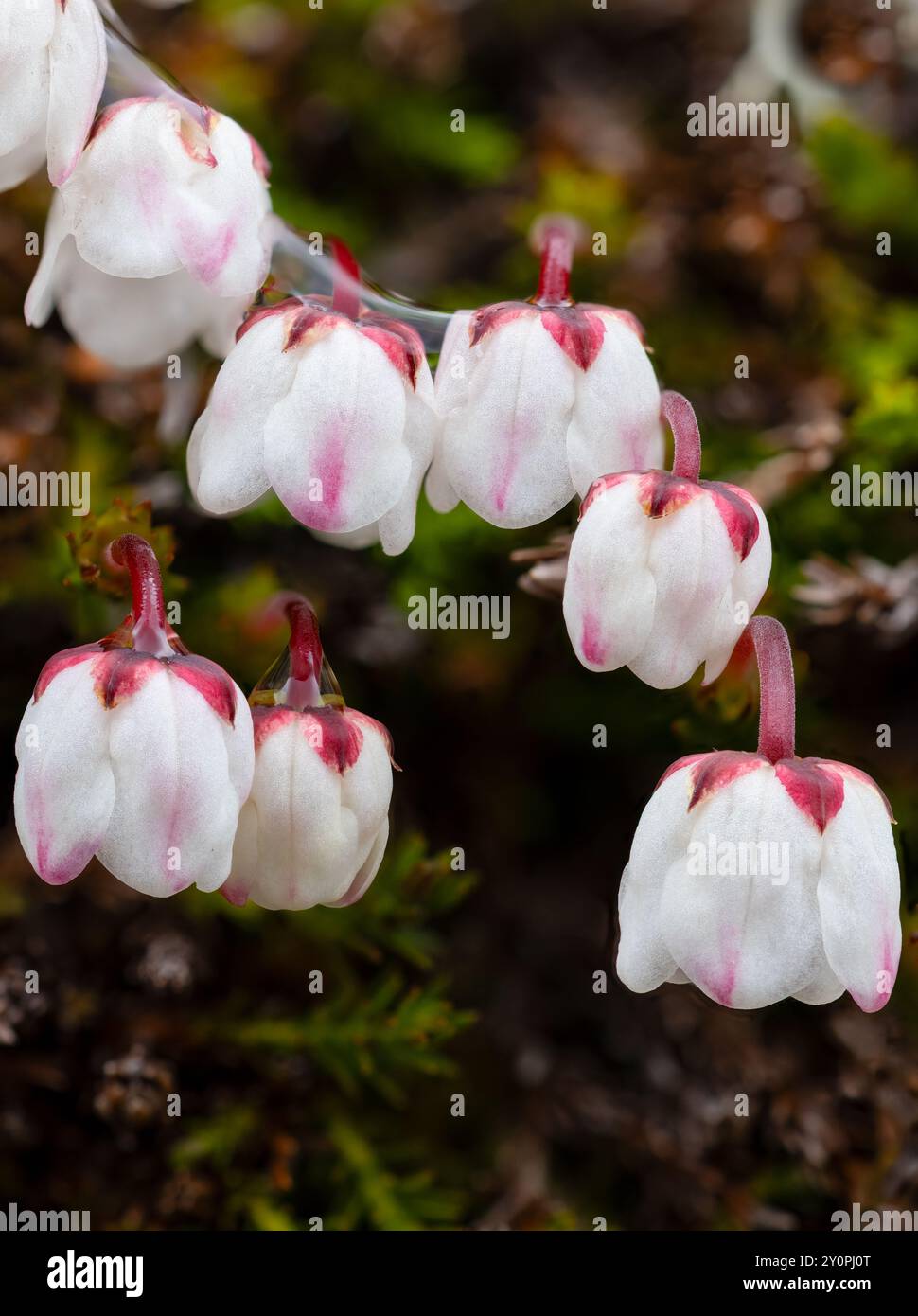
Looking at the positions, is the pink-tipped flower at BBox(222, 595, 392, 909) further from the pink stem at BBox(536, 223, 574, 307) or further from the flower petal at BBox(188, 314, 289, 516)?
the pink stem at BBox(536, 223, 574, 307)

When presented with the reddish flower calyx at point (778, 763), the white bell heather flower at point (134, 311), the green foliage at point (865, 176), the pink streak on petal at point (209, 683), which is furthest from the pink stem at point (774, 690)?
the green foliage at point (865, 176)

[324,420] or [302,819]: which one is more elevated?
[324,420]

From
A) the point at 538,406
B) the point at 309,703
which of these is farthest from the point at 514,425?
the point at 309,703

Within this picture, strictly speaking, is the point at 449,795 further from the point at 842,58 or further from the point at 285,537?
the point at 842,58

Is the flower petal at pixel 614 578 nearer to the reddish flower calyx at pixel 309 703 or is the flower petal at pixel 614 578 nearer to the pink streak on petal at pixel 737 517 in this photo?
the pink streak on petal at pixel 737 517

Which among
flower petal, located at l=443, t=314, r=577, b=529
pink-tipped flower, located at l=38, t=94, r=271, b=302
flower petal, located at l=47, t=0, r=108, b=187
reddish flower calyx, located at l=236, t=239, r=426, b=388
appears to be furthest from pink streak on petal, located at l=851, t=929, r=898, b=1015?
flower petal, located at l=47, t=0, r=108, b=187

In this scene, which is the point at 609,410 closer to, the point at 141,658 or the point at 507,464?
the point at 507,464
